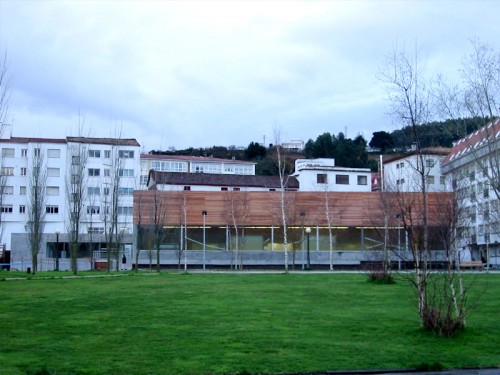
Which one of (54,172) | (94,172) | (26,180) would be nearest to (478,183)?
(94,172)

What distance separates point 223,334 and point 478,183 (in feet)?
67.6

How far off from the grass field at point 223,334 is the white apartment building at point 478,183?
4580 mm

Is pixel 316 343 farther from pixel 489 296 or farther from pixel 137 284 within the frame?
pixel 137 284

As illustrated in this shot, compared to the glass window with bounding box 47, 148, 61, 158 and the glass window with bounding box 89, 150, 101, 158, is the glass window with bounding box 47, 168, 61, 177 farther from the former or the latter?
the glass window with bounding box 89, 150, 101, 158

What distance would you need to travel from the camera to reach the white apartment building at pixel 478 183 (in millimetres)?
18844

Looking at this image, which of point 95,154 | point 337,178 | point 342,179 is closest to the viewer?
point 95,154

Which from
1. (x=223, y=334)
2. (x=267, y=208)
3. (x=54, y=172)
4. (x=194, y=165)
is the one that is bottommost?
(x=223, y=334)

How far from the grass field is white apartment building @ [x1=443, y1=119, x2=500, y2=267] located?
15.0 ft

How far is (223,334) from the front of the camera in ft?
42.4

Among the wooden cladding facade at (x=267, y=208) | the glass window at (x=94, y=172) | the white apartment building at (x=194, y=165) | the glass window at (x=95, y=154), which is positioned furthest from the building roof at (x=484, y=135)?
the white apartment building at (x=194, y=165)

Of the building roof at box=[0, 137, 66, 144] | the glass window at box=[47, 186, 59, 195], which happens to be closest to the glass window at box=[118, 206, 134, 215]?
the glass window at box=[47, 186, 59, 195]

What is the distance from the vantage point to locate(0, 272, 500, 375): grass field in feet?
34.2

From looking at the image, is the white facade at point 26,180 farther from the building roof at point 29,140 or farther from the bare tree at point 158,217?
the bare tree at point 158,217

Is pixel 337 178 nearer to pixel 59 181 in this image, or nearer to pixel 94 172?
pixel 94 172
